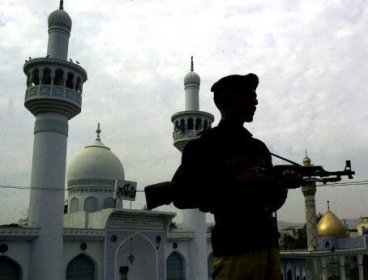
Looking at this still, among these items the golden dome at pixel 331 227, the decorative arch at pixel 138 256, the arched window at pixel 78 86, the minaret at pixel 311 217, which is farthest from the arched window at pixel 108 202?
the golden dome at pixel 331 227

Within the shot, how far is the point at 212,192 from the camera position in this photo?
198 centimetres

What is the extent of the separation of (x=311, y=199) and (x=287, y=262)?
5430mm

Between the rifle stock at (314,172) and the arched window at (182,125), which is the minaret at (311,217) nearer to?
the arched window at (182,125)

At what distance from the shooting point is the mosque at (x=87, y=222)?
16.6 m

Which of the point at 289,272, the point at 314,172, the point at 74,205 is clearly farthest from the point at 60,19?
the point at 289,272

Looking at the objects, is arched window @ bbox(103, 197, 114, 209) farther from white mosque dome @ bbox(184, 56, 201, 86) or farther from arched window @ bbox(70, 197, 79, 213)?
white mosque dome @ bbox(184, 56, 201, 86)

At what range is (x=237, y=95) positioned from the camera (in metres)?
2.18

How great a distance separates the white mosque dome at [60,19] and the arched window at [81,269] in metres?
11.1

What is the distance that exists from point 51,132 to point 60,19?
5.35 meters

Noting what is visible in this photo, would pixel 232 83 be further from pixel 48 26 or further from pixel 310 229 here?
pixel 310 229

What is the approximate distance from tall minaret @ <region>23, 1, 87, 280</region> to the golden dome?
22.5m

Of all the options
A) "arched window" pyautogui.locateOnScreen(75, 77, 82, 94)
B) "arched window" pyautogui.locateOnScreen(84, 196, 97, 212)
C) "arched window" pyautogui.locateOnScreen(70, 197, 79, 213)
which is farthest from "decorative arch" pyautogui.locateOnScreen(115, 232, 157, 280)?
"arched window" pyautogui.locateOnScreen(75, 77, 82, 94)

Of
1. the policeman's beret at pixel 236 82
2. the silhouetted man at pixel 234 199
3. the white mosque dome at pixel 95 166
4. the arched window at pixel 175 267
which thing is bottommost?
the arched window at pixel 175 267

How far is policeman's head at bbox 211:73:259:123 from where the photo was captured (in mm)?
2174
